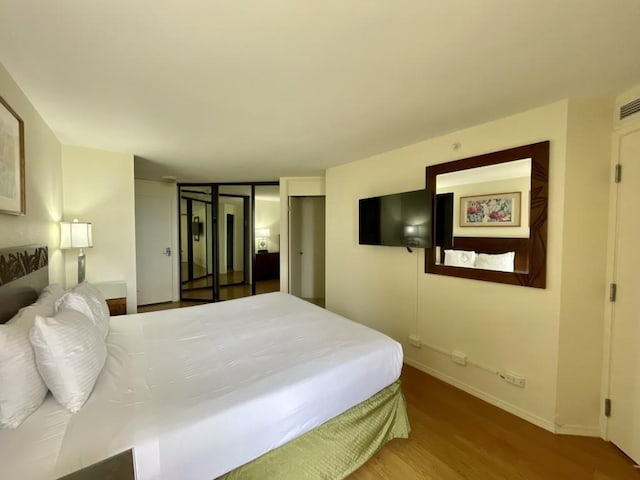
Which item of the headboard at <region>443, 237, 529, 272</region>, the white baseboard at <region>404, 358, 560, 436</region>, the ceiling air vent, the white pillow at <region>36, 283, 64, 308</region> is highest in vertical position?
the ceiling air vent

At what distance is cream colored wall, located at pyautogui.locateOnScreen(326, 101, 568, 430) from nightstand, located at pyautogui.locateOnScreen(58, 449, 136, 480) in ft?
8.20

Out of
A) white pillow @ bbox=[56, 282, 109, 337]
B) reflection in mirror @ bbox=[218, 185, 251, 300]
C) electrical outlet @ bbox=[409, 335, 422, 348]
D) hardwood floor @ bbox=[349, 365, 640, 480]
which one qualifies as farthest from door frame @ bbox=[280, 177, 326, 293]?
hardwood floor @ bbox=[349, 365, 640, 480]

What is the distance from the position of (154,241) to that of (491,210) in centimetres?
522

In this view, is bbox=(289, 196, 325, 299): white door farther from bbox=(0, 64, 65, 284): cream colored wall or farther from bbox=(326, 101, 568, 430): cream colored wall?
bbox=(0, 64, 65, 284): cream colored wall

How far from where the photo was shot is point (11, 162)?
1623mm

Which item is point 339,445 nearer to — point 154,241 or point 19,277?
point 19,277

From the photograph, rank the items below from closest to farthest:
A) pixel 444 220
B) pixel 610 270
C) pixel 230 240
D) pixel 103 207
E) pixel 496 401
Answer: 1. pixel 610 270
2. pixel 496 401
3. pixel 444 220
4. pixel 103 207
5. pixel 230 240

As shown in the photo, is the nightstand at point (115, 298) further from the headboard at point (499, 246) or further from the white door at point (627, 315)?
the white door at point (627, 315)

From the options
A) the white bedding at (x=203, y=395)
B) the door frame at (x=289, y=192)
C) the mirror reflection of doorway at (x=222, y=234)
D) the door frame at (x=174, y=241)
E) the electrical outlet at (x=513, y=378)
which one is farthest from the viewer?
the mirror reflection of doorway at (x=222, y=234)

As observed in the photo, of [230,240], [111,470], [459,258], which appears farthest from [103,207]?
[459,258]

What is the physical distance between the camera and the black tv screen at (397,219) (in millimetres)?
2529

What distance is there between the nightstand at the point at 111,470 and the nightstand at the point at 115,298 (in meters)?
2.37

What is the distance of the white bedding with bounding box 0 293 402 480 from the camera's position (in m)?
0.98

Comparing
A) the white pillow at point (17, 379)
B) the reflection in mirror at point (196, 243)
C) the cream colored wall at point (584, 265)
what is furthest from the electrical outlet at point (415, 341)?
the reflection in mirror at point (196, 243)
